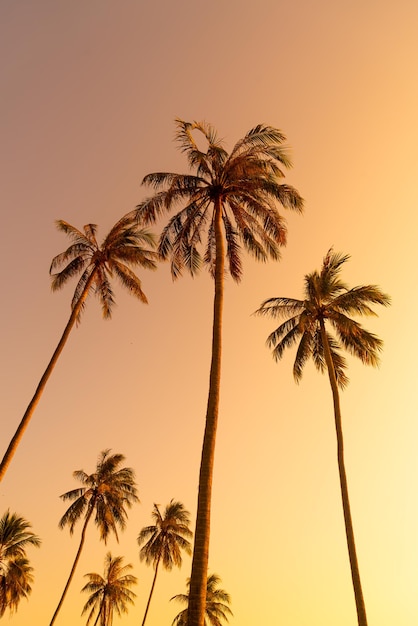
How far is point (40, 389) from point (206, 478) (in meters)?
11.6

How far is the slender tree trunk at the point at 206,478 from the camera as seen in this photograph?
1063 cm

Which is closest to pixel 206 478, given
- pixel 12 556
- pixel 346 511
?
pixel 346 511

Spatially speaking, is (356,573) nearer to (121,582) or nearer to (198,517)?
(198,517)

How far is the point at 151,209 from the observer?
18484 millimetres

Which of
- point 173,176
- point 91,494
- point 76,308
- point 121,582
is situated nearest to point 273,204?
point 173,176

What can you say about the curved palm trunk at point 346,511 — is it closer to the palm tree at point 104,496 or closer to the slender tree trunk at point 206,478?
the slender tree trunk at point 206,478

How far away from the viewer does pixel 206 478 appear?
12.3 meters

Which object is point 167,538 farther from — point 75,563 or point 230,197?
point 230,197

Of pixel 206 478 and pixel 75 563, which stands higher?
pixel 75 563

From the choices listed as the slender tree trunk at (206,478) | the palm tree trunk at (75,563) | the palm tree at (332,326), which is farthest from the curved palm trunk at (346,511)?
the palm tree trunk at (75,563)

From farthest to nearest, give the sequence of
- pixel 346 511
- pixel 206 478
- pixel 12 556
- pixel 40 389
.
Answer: pixel 12 556 → pixel 40 389 → pixel 346 511 → pixel 206 478

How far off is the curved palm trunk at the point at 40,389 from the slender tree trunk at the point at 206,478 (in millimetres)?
10050

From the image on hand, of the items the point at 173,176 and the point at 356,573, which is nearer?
the point at 356,573

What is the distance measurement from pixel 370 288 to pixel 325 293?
214cm
